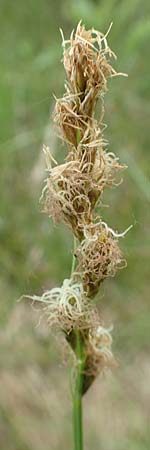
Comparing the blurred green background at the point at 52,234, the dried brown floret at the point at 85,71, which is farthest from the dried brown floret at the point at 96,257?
the blurred green background at the point at 52,234

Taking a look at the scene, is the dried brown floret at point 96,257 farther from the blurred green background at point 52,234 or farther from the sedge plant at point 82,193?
the blurred green background at point 52,234

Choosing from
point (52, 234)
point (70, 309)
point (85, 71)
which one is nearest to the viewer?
point (85, 71)

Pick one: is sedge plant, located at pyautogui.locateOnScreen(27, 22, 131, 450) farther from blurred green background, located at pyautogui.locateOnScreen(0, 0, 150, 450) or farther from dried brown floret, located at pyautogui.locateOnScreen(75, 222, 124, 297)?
blurred green background, located at pyautogui.locateOnScreen(0, 0, 150, 450)

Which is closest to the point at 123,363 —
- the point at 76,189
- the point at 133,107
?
the point at 133,107

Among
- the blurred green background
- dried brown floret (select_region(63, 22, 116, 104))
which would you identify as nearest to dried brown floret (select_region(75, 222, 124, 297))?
dried brown floret (select_region(63, 22, 116, 104))

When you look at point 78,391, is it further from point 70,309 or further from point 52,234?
point 52,234

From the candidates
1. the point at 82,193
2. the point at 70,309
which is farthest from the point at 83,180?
the point at 70,309
